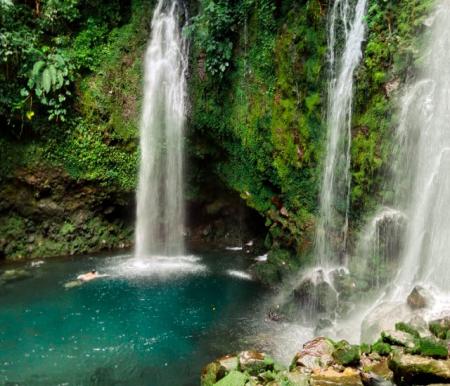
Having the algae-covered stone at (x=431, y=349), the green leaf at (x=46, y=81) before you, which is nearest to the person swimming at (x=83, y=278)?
the green leaf at (x=46, y=81)

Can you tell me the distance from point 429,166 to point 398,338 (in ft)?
12.4

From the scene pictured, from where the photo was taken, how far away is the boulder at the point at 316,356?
699 centimetres

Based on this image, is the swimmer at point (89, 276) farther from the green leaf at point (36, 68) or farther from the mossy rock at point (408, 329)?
the mossy rock at point (408, 329)

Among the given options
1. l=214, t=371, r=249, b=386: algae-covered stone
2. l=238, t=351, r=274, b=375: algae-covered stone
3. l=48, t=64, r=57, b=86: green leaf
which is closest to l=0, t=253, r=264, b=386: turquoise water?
l=238, t=351, r=274, b=375: algae-covered stone

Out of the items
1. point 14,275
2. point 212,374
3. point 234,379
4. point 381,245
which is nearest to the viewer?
point 234,379

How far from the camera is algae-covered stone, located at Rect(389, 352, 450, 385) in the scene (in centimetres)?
573

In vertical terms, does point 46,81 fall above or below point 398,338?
above

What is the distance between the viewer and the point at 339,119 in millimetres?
10812

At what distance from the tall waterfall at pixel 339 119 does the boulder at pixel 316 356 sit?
3933mm

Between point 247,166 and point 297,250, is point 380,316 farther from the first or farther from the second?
point 247,166

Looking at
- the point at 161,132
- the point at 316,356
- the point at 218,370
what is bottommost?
the point at 218,370

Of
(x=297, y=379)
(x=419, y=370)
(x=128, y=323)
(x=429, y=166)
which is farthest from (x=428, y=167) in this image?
(x=128, y=323)

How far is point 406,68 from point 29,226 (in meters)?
12.4

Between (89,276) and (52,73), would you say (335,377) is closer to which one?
(89,276)
